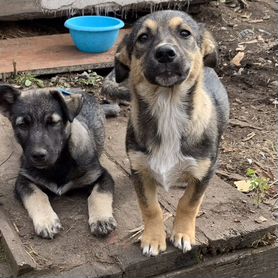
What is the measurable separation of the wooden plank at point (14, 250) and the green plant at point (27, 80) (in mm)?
2567

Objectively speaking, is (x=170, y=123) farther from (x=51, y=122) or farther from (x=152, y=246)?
(x=51, y=122)

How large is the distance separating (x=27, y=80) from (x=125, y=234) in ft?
9.76

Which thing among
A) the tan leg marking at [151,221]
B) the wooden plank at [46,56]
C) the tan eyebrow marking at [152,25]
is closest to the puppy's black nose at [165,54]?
the tan eyebrow marking at [152,25]

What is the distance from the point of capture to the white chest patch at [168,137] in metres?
4.01

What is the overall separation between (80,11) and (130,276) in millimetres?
4923

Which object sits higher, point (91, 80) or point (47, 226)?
point (47, 226)

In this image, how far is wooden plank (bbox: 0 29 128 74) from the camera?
7129 millimetres

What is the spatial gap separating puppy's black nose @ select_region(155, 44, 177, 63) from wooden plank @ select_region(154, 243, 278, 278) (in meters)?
1.51

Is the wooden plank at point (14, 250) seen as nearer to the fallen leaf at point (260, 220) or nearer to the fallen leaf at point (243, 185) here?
the fallen leaf at point (260, 220)

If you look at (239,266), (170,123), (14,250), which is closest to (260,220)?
(239,266)

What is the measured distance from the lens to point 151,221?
4207mm

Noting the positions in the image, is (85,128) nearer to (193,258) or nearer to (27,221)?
(27,221)

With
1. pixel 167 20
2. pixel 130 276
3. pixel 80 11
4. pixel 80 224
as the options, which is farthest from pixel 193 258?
pixel 80 11

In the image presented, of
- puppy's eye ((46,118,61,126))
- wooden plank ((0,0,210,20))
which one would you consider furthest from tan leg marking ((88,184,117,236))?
wooden plank ((0,0,210,20))
